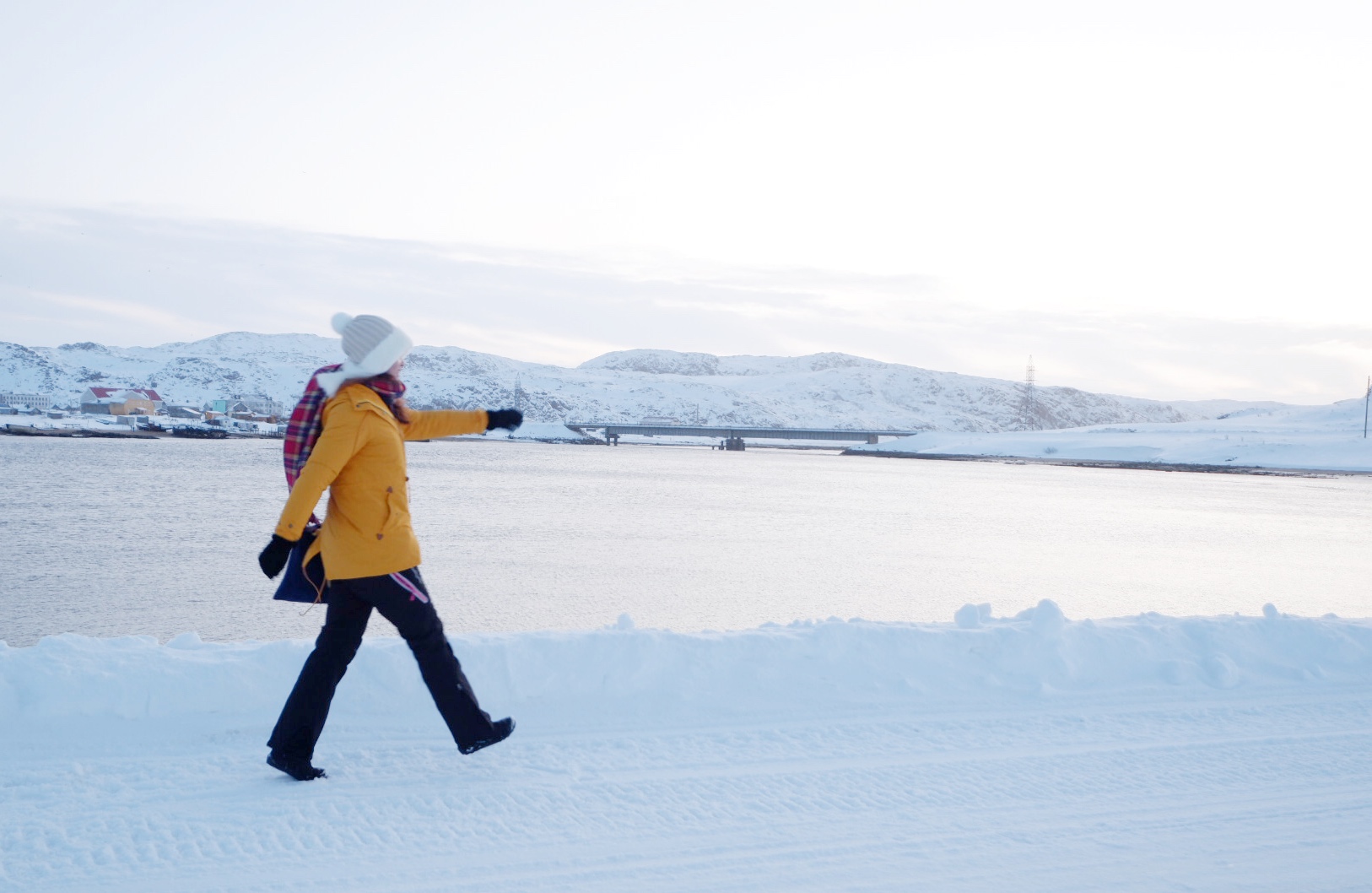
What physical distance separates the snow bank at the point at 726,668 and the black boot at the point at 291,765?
77cm

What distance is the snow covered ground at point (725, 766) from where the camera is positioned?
3.07m

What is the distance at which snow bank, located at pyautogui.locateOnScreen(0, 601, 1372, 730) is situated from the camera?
14.3ft

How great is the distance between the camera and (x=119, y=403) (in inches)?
4582

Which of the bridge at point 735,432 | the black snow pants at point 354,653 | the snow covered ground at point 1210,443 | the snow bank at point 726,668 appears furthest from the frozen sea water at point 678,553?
the bridge at point 735,432

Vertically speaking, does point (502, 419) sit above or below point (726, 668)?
above

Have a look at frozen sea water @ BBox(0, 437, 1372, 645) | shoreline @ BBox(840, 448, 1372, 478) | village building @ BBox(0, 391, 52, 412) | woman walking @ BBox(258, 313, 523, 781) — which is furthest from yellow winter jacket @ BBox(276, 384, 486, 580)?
village building @ BBox(0, 391, 52, 412)

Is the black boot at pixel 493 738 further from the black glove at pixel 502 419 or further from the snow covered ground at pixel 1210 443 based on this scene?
the snow covered ground at pixel 1210 443

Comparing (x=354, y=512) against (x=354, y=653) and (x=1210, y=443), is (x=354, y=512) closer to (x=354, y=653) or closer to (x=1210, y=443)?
(x=354, y=653)

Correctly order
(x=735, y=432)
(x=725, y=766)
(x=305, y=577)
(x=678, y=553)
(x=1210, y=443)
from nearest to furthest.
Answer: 1. (x=305, y=577)
2. (x=725, y=766)
3. (x=678, y=553)
4. (x=1210, y=443)
5. (x=735, y=432)

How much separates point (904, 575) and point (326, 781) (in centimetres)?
1305

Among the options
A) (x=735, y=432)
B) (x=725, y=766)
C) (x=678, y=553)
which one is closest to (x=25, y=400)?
(x=735, y=432)

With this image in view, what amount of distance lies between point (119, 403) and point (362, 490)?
421ft

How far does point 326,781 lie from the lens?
12.0 ft

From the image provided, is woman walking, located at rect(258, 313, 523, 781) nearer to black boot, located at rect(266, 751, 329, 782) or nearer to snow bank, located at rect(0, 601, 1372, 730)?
black boot, located at rect(266, 751, 329, 782)
